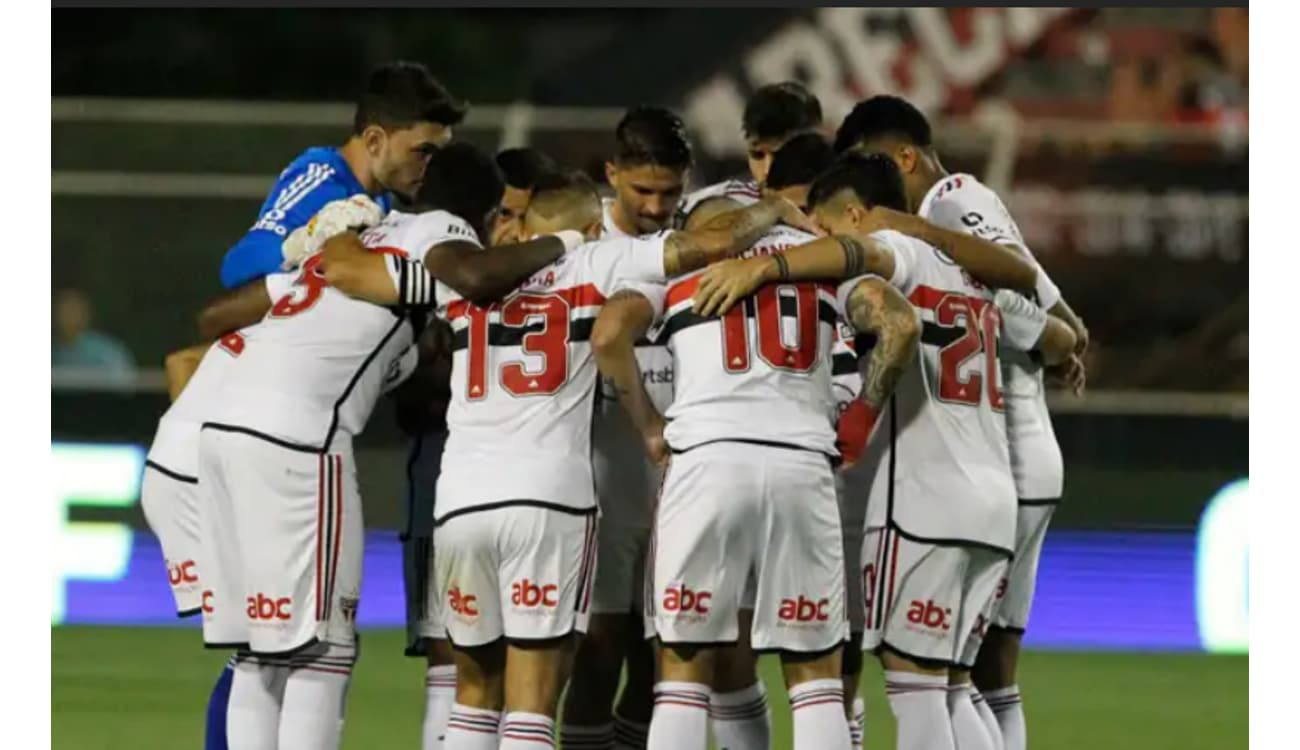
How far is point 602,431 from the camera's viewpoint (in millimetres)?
7027

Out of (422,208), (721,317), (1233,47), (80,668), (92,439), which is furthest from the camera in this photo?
(1233,47)

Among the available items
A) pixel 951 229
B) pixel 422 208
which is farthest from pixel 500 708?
pixel 951 229

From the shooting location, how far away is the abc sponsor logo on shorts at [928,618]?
640 cm

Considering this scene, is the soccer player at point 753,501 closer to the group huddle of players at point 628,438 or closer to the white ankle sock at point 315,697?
the group huddle of players at point 628,438

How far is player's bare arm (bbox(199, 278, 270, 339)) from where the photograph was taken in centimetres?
695

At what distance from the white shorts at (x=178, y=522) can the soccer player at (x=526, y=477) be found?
3.55 feet

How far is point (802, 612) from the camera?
6176mm

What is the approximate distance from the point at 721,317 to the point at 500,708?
1.35m

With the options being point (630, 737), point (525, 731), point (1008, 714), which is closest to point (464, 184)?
point (525, 731)

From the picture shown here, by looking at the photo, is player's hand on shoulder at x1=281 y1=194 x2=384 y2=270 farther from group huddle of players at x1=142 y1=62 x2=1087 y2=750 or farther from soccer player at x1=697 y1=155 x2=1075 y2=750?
soccer player at x1=697 y1=155 x2=1075 y2=750

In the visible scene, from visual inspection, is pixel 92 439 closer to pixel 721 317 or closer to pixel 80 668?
pixel 80 668

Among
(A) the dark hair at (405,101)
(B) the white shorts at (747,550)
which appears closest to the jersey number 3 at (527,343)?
(B) the white shorts at (747,550)

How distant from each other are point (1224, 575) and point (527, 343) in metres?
8.54

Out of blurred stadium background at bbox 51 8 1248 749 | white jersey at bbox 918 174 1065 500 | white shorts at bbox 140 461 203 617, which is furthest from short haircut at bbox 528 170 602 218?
blurred stadium background at bbox 51 8 1248 749
